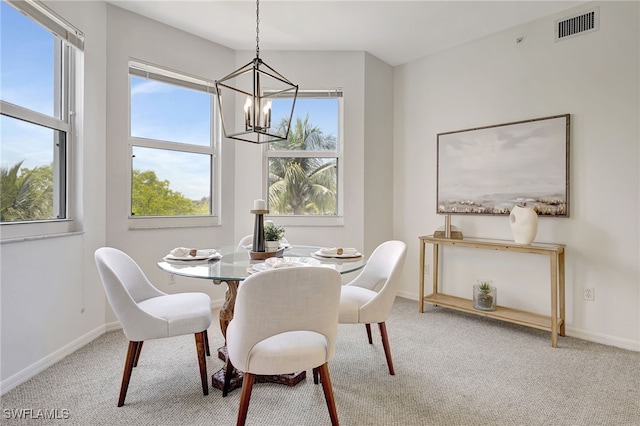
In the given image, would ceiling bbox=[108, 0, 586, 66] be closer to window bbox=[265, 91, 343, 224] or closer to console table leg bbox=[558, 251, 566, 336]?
window bbox=[265, 91, 343, 224]

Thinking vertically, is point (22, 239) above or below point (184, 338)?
above

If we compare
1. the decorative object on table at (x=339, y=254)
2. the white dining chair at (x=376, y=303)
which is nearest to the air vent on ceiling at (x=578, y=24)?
the white dining chair at (x=376, y=303)

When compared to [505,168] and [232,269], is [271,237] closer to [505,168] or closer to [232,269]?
[232,269]

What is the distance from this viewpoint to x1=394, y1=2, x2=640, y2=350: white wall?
2.57 metres

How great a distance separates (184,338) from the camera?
8.68 ft

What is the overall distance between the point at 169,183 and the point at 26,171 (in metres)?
1.18

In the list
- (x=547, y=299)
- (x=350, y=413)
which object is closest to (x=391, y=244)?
(x=350, y=413)

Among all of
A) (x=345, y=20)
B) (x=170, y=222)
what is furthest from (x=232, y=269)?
(x=345, y=20)

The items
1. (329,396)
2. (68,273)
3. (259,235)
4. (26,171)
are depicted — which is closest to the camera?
(329,396)

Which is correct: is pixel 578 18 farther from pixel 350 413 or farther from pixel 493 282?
pixel 350 413

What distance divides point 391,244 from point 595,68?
7.43 ft

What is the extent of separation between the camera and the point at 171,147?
10.6ft

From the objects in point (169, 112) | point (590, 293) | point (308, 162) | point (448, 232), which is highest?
point (169, 112)

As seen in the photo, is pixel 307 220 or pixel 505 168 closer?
pixel 505 168
